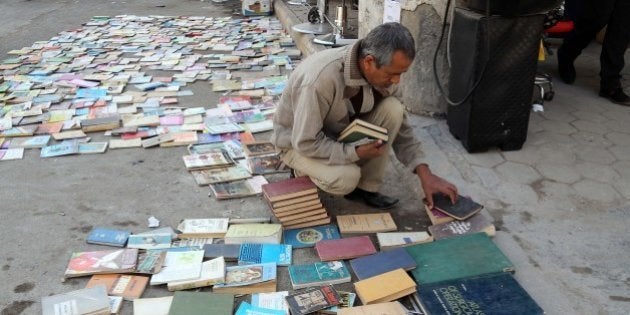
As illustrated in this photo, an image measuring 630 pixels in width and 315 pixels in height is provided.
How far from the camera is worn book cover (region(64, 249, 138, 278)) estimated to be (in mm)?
2148

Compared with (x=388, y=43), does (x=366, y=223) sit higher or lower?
lower

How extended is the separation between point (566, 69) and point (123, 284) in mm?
3704

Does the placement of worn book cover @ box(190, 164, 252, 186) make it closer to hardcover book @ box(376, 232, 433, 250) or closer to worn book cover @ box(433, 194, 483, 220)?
hardcover book @ box(376, 232, 433, 250)

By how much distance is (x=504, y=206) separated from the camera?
2.62 m

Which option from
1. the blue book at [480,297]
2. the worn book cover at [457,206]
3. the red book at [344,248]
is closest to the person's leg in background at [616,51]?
the worn book cover at [457,206]

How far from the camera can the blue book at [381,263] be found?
2.12 meters

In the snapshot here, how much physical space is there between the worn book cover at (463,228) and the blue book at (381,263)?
227mm

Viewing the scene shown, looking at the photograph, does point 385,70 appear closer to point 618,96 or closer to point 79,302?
point 79,302

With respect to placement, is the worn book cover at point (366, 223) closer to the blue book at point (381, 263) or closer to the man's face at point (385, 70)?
the blue book at point (381, 263)

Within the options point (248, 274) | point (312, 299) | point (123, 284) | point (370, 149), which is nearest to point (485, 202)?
point (370, 149)

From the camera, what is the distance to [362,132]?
7.37 feet

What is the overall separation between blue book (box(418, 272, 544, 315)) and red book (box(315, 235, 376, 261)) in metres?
0.34

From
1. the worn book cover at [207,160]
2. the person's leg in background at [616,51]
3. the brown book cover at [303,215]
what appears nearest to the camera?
the brown book cover at [303,215]

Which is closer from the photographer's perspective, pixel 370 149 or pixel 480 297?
pixel 480 297
